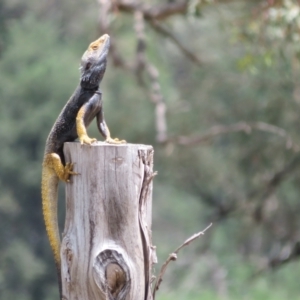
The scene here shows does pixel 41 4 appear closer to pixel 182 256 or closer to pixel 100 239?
pixel 182 256

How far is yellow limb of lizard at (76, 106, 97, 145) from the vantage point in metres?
2.03

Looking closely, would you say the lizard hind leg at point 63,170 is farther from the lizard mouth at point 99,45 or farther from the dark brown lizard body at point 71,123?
the lizard mouth at point 99,45

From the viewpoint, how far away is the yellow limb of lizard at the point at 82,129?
2031mm

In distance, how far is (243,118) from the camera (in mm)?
7711

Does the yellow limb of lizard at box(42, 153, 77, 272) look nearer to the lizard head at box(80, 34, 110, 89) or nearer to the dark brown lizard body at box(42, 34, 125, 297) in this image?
the dark brown lizard body at box(42, 34, 125, 297)

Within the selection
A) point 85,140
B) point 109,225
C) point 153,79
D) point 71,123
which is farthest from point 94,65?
point 153,79

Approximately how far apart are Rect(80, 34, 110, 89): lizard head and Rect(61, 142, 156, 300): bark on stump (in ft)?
1.02

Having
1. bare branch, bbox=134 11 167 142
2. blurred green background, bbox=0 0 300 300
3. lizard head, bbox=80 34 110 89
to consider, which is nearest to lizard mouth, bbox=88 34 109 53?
lizard head, bbox=80 34 110 89

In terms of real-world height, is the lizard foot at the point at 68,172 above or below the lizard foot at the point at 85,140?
below

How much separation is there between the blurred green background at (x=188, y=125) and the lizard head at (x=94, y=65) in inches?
86.3

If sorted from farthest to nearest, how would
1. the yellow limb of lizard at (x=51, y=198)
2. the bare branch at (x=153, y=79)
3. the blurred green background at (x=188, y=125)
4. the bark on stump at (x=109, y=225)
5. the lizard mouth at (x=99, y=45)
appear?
the blurred green background at (x=188, y=125)
the bare branch at (x=153, y=79)
the lizard mouth at (x=99, y=45)
the yellow limb of lizard at (x=51, y=198)
the bark on stump at (x=109, y=225)

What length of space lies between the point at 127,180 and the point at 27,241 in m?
4.50

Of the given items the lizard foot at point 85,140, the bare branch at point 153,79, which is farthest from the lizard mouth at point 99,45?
the bare branch at point 153,79

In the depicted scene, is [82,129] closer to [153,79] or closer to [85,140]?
[85,140]
